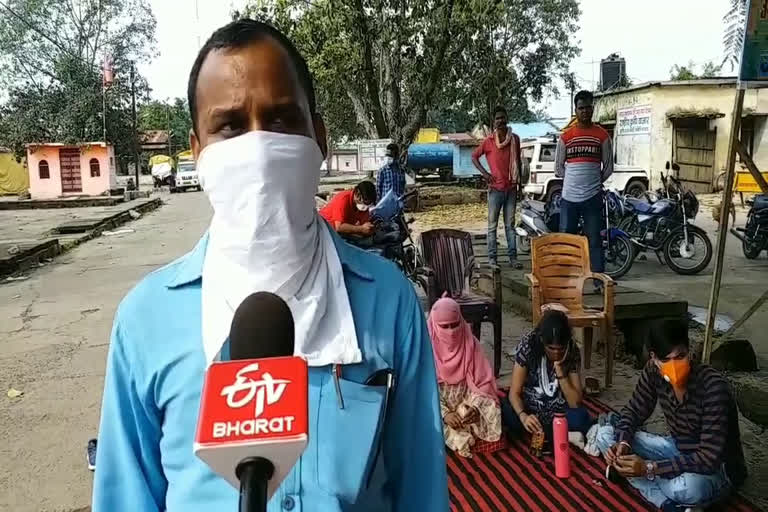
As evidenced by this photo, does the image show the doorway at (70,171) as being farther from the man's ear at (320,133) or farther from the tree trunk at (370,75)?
Result: the man's ear at (320,133)

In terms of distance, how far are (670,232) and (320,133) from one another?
8537mm

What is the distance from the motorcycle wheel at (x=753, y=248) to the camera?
9671 mm

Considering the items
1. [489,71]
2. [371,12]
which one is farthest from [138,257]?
[489,71]

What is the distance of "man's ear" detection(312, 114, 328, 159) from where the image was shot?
1278 mm

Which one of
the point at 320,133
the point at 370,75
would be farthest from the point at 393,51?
the point at 320,133

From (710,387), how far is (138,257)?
10.9 m

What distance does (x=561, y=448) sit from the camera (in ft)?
12.5

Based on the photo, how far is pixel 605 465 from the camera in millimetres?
3883

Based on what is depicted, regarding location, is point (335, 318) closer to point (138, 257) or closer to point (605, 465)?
point (605, 465)

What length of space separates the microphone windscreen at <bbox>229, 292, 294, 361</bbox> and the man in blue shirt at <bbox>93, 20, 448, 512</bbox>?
18cm

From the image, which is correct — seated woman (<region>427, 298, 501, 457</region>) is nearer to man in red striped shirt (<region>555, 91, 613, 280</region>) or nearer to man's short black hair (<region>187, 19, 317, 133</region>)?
man in red striped shirt (<region>555, 91, 613, 280</region>)

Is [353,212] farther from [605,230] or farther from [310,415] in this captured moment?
[310,415]

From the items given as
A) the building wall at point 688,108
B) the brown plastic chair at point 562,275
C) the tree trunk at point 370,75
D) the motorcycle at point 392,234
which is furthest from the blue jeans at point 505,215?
the building wall at point 688,108

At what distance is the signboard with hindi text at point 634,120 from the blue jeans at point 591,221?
14495 millimetres
